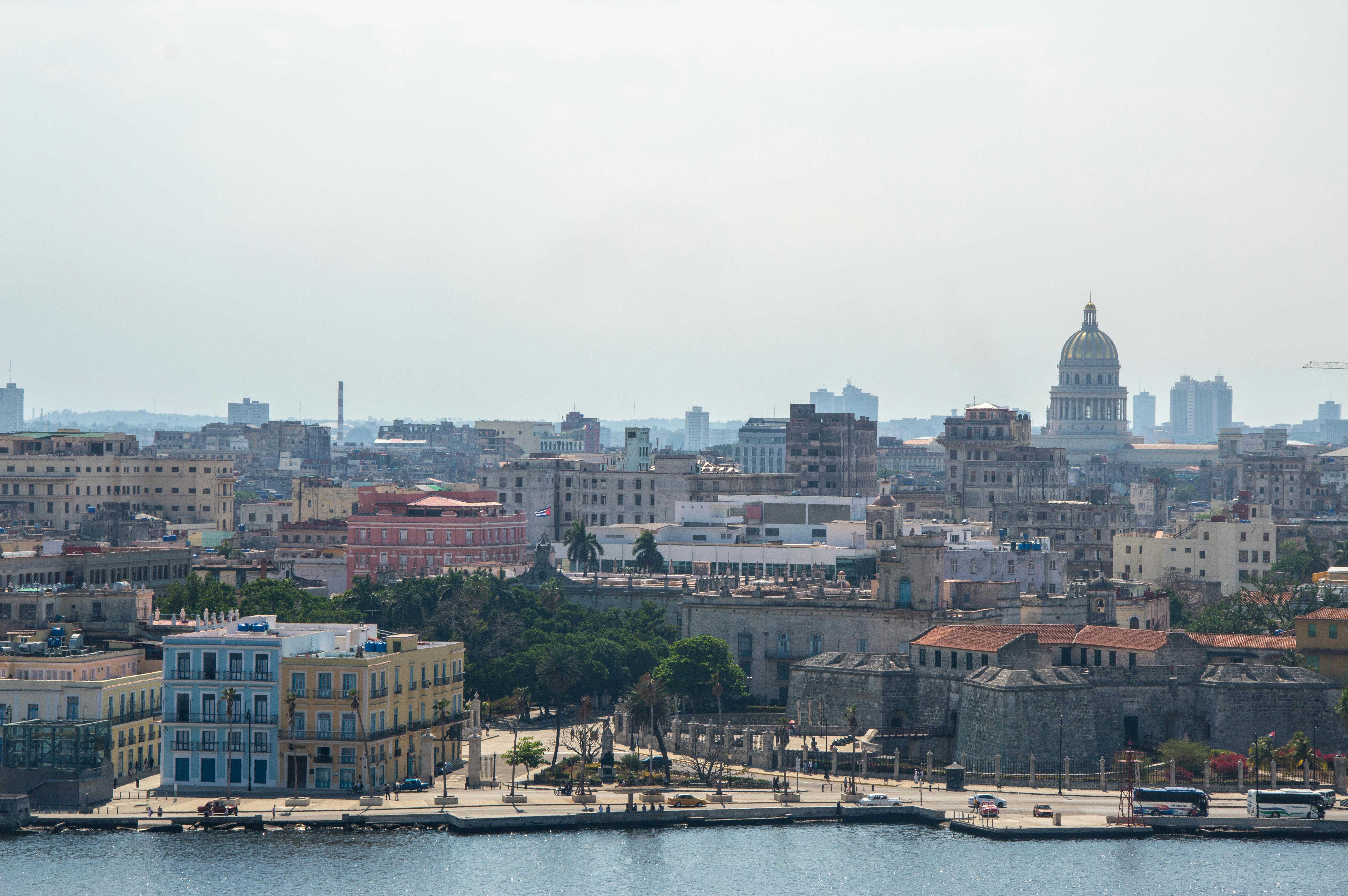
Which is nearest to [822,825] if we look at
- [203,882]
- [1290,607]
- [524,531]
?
[203,882]

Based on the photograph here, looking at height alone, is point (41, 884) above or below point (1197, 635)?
below

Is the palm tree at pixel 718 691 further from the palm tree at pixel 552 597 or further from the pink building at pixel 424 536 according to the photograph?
the pink building at pixel 424 536

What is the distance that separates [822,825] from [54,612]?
49050 millimetres

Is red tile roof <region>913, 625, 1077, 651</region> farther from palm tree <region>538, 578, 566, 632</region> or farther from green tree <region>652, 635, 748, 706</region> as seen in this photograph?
palm tree <region>538, 578, 566, 632</region>

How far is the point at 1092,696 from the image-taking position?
113m

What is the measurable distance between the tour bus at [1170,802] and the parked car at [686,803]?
19234 mm

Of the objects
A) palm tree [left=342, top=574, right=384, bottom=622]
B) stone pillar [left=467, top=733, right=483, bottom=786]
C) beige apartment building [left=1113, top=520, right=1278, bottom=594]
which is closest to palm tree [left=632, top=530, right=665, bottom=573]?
palm tree [left=342, top=574, right=384, bottom=622]

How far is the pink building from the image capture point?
180750mm

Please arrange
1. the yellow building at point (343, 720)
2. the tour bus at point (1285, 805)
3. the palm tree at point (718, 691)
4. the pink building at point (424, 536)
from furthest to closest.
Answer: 1. the pink building at point (424, 536)
2. the palm tree at point (718, 691)
3. the yellow building at point (343, 720)
4. the tour bus at point (1285, 805)

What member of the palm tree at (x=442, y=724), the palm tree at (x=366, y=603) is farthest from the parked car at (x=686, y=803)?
the palm tree at (x=366, y=603)

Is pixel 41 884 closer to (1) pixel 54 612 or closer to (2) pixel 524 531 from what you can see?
(1) pixel 54 612

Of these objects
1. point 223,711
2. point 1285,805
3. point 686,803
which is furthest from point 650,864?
point 1285,805

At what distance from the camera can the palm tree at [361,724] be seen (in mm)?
100250

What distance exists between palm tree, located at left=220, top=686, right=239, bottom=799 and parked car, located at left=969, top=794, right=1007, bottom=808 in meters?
33.1
